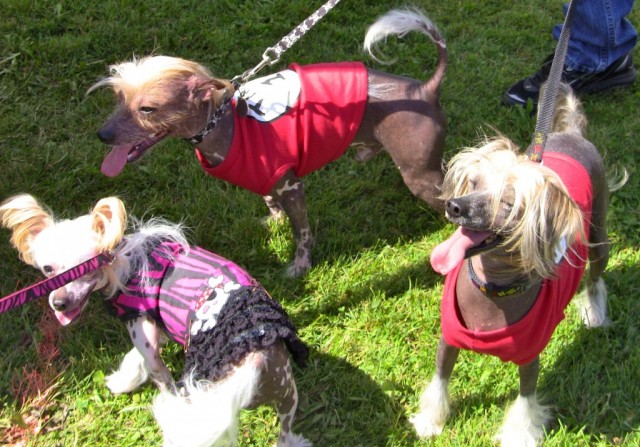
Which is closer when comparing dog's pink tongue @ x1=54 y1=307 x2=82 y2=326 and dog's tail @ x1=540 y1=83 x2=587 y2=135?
dog's pink tongue @ x1=54 y1=307 x2=82 y2=326

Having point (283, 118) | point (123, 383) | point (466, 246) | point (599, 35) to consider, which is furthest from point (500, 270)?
point (599, 35)

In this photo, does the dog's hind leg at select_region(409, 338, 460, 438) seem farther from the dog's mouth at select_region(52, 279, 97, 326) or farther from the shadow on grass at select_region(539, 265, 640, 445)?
the dog's mouth at select_region(52, 279, 97, 326)

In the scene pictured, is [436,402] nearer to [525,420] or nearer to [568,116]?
[525,420]

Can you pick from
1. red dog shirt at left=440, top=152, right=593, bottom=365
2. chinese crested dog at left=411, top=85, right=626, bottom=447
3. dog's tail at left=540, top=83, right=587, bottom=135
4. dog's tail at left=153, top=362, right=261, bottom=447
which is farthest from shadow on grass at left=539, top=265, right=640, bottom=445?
dog's tail at left=153, top=362, right=261, bottom=447

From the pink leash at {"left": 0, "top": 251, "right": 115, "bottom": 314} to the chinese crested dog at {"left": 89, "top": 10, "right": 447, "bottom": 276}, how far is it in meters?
0.74

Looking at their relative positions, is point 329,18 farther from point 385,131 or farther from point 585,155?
point 585,155

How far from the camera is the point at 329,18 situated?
201 inches

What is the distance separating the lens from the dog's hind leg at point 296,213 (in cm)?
331

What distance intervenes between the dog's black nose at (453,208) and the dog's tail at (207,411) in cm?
87

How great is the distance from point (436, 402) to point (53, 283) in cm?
165

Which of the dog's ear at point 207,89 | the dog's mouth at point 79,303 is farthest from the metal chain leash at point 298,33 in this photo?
the dog's mouth at point 79,303

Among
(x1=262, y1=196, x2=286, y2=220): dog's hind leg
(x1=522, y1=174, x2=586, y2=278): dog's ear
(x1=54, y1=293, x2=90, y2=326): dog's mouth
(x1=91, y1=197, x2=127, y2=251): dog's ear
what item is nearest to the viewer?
(x1=522, y1=174, x2=586, y2=278): dog's ear

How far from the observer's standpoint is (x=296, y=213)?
342 cm

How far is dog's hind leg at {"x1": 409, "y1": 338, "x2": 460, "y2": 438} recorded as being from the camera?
2.74 meters
